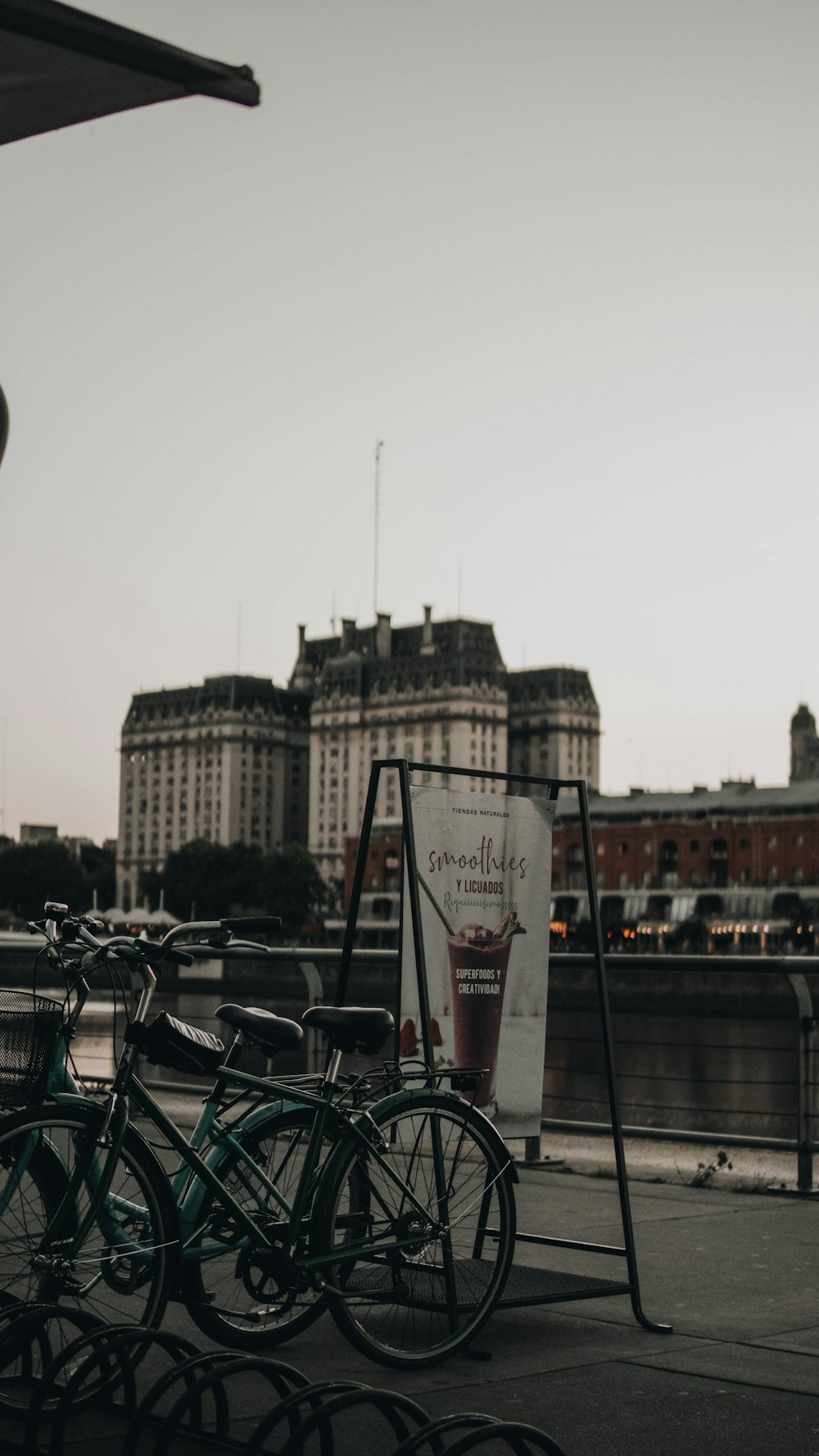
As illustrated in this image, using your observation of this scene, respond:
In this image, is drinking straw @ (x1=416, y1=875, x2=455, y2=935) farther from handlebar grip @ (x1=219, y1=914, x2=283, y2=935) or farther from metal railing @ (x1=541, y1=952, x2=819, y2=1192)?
metal railing @ (x1=541, y1=952, x2=819, y2=1192)

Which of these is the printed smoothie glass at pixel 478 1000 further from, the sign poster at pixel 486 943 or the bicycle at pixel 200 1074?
the bicycle at pixel 200 1074

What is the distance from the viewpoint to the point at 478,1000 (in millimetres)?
6535

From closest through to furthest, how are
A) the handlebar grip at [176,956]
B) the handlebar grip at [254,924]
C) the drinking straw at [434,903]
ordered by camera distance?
the handlebar grip at [176,956] < the handlebar grip at [254,924] < the drinking straw at [434,903]

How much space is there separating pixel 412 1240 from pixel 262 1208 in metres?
0.52

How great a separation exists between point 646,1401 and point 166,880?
16612 centimetres

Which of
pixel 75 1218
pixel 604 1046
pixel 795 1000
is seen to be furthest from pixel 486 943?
pixel 795 1000

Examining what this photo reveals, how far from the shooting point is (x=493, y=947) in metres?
6.62

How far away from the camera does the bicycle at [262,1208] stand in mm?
4816

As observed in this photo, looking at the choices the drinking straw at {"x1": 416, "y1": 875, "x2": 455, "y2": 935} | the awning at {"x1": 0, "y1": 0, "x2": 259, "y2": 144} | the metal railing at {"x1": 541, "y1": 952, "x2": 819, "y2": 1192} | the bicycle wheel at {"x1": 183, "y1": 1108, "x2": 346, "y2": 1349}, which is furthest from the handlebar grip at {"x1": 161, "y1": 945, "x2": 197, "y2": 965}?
the metal railing at {"x1": 541, "y1": 952, "x2": 819, "y2": 1192}

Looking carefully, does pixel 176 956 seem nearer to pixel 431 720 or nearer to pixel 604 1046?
pixel 604 1046

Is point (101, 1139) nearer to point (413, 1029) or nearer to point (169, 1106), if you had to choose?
point (413, 1029)

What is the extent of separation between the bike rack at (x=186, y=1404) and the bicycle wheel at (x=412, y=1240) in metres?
0.47

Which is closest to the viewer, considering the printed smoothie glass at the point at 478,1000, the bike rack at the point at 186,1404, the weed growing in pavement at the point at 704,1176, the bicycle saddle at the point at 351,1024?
the bike rack at the point at 186,1404

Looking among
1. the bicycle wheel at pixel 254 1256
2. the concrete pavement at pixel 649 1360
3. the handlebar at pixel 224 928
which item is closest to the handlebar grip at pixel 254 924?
the handlebar at pixel 224 928
